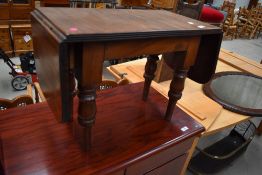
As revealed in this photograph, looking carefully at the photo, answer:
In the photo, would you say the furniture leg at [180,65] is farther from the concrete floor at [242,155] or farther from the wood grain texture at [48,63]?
the concrete floor at [242,155]

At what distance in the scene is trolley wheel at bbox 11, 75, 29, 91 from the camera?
2389mm

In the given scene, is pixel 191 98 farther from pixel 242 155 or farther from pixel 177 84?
pixel 242 155

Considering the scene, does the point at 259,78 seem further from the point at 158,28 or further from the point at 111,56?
the point at 111,56

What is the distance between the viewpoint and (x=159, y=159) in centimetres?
99

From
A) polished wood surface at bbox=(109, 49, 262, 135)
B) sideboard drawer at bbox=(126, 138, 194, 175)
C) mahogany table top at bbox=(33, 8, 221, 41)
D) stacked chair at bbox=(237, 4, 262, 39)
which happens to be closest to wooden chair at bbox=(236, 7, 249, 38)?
stacked chair at bbox=(237, 4, 262, 39)

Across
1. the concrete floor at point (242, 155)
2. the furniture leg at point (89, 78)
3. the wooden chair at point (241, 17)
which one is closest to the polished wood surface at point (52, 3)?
the concrete floor at point (242, 155)

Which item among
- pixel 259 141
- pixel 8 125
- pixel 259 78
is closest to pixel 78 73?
pixel 8 125

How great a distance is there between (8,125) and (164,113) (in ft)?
2.25

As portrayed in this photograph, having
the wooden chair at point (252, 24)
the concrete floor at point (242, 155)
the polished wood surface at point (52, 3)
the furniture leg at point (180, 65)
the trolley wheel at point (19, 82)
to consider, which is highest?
the furniture leg at point (180, 65)

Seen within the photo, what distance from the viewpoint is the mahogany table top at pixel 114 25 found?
597 millimetres

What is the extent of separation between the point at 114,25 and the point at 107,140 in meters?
0.45

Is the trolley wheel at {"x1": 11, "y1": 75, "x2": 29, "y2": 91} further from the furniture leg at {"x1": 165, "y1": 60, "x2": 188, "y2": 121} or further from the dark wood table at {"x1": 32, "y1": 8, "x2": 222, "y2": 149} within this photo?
the furniture leg at {"x1": 165, "y1": 60, "x2": 188, "y2": 121}

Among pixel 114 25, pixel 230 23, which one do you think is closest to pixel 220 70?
pixel 114 25

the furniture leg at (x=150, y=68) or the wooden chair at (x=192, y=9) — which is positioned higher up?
the wooden chair at (x=192, y=9)
